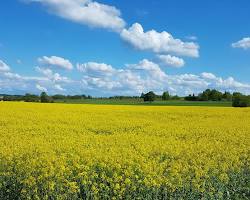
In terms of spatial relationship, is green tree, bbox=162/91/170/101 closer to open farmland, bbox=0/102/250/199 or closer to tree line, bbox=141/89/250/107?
tree line, bbox=141/89/250/107

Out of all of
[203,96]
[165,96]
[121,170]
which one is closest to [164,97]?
[165,96]

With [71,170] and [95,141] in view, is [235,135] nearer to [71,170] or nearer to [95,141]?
[95,141]

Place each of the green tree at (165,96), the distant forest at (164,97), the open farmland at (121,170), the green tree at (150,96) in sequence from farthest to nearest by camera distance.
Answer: the green tree at (165,96)
the green tree at (150,96)
the distant forest at (164,97)
the open farmland at (121,170)

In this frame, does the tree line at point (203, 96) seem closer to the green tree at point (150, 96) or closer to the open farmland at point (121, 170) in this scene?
the green tree at point (150, 96)

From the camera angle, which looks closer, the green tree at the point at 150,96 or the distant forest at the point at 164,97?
the distant forest at the point at 164,97

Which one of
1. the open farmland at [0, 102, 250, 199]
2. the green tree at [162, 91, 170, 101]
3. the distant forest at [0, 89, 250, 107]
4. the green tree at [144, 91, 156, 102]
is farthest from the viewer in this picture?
the green tree at [162, 91, 170, 101]

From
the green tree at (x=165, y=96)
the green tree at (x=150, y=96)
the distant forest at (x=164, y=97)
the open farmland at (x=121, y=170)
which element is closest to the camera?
the open farmland at (x=121, y=170)

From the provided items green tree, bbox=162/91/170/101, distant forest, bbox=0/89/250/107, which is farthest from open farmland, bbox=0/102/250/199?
green tree, bbox=162/91/170/101

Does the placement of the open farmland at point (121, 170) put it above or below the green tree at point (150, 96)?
below

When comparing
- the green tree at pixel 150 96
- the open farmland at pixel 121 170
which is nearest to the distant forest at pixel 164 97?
the green tree at pixel 150 96

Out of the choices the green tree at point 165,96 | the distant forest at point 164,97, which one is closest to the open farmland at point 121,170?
the distant forest at point 164,97

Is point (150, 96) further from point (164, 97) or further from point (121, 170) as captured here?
point (121, 170)

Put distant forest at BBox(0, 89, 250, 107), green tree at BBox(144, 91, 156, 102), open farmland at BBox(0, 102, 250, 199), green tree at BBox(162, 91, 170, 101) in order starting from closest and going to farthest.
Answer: open farmland at BBox(0, 102, 250, 199)
distant forest at BBox(0, 89, 250, 107)
green tree at BBox(144, 91, 156, 102)
green tree at BBox(162, 91, 170, 101)

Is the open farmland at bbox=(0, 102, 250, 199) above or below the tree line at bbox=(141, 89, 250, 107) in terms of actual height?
below
